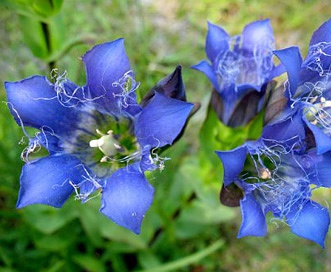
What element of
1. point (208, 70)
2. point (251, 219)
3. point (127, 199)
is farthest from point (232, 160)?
point (208, 70)

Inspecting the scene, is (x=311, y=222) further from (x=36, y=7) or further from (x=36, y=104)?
(x=36, y=7)

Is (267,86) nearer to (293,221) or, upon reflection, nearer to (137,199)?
(293,221)

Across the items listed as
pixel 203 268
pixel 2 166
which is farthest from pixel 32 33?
pixel 203 268

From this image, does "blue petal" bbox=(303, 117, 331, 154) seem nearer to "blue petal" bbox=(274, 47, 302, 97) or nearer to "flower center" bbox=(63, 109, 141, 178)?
"blue petal" bbox=(274, 47, 302, 97)

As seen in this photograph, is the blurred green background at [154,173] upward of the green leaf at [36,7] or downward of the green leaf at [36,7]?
downward

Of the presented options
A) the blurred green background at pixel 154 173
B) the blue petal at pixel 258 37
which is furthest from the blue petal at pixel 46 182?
the blue petal at pixel 258 37

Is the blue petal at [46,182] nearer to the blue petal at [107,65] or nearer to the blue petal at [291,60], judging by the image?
the blue petal at [107,65]

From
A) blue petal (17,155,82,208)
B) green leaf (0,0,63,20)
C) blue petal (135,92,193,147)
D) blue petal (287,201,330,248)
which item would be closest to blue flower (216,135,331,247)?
blue petal (287,201,330,248)
